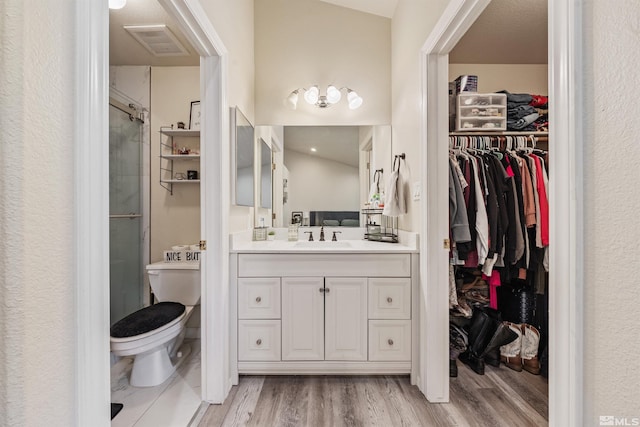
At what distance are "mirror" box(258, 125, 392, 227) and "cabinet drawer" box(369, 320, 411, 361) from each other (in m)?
0.96

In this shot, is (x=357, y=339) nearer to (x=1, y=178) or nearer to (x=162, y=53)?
(x=1, y=178)

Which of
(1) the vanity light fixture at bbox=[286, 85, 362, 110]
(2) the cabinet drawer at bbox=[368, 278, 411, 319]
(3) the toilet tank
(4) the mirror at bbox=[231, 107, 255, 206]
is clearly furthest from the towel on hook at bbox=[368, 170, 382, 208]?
(3) the toilet tank

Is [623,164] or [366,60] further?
[366,60]

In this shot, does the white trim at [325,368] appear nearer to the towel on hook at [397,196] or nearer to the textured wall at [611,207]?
the towel on hook at [397,196]

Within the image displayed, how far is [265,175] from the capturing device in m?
2.56

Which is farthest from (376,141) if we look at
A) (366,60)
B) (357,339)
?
(357,339)

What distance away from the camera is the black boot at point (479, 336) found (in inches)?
79.2

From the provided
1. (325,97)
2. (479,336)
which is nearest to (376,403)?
(479,336)

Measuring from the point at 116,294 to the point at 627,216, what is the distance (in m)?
2.99

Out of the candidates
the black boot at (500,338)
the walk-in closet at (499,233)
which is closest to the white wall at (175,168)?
the walk-in closet at (499,233)

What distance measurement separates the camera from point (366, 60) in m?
2.57

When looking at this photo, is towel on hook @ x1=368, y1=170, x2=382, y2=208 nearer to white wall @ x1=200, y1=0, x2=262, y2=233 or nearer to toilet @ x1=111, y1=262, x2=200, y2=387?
white wall @ x1=200, y1=0, x2=262, y2=233

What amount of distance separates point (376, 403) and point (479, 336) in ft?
2.95

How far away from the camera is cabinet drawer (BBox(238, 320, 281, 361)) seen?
187 centimetres
